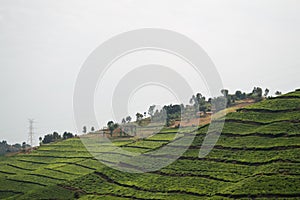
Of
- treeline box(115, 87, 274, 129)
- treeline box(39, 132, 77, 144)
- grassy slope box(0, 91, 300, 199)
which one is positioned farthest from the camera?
treeline box(39, 132, 77, 144)

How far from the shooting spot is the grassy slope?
91.7 ft

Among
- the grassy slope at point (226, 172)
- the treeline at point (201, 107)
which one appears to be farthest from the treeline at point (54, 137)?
the grassy slope at point (226, 172)

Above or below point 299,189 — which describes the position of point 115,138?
above

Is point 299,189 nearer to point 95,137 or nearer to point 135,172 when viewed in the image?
point 135,172

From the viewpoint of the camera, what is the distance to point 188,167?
35.8m

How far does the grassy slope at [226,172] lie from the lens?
27936 mm

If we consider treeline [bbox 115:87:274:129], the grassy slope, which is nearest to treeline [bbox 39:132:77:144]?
treeline [bbox 115:87:274:129]

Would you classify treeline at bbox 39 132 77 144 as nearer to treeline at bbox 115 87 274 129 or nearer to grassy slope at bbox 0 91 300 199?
treeline at bbox 115 87 274 129

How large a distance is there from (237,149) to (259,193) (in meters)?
9.99

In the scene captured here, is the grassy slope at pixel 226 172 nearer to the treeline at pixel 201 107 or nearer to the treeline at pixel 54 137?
the treeline at pixel 201 107

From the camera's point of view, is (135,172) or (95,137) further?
(95,137)

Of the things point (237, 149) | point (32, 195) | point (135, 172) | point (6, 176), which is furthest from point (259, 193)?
point (6, 176)

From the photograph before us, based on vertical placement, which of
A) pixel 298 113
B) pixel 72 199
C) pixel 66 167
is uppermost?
pixel 298 113

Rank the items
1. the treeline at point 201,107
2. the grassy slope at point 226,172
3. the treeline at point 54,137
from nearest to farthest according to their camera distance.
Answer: the grassy slope at point 226,172, the treeline at point 201,107, the treeline at point 54,137
